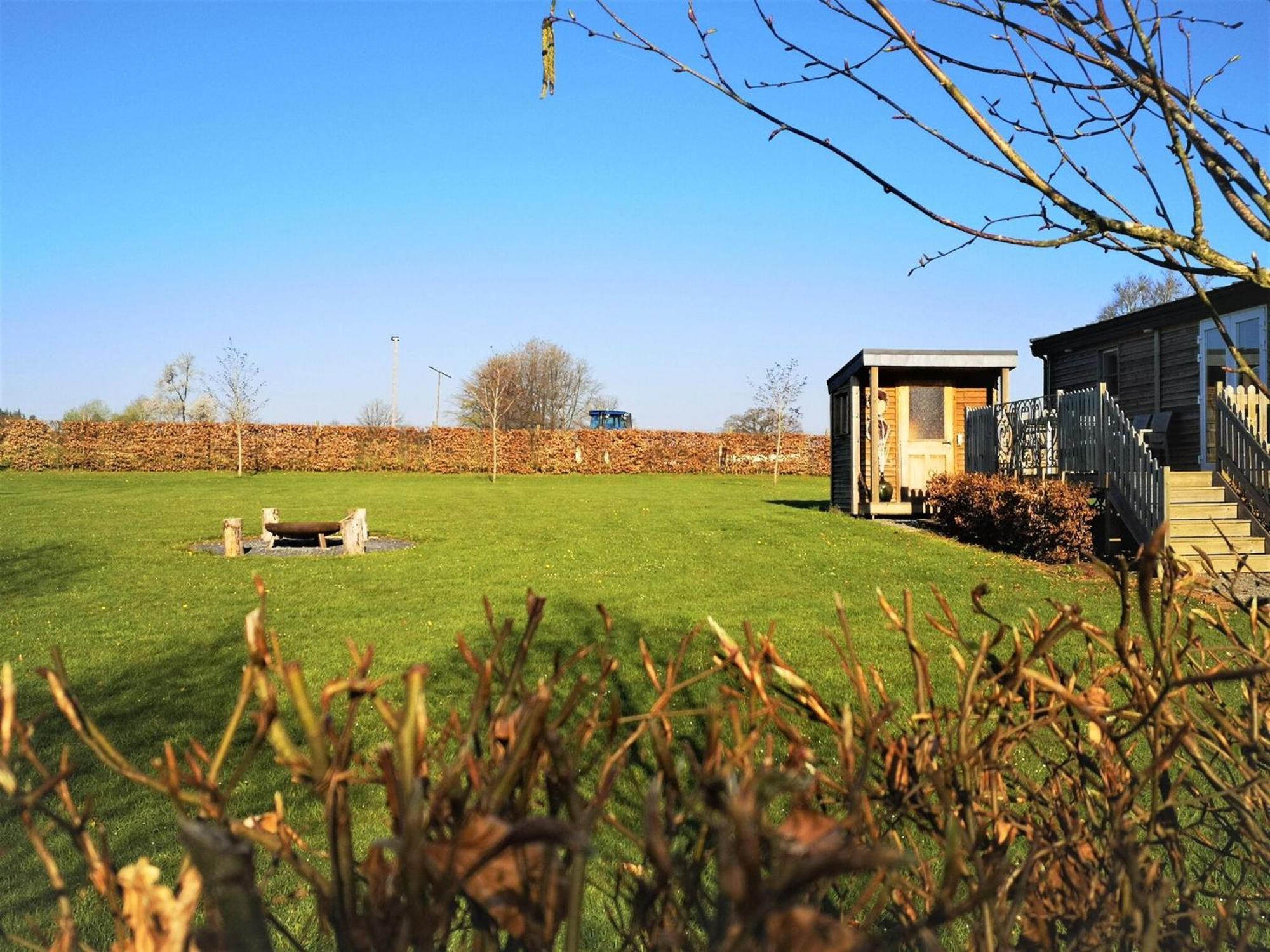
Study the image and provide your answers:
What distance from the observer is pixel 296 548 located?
1441 centimetres

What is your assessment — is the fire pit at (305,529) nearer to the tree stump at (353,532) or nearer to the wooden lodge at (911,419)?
the tree stump at (353,532)

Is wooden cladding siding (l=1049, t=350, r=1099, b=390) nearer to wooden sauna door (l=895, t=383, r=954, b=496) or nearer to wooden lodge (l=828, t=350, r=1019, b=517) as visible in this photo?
wooden lodge (l=828, t=350, r=1019, b=517)

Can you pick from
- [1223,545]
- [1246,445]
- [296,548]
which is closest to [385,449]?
[296,548]

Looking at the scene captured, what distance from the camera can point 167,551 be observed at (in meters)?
13.3

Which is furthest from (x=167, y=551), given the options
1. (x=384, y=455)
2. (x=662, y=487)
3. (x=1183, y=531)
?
(x=384, y=455)

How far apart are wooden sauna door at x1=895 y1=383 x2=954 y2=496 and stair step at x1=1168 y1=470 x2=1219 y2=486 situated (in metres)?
7.50

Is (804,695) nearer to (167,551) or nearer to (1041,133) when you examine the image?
(1041,133)

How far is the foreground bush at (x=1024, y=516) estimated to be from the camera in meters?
12.4

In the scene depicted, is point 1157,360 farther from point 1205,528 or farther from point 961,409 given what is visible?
point 1205,528

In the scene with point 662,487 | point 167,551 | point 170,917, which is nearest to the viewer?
point 170,917

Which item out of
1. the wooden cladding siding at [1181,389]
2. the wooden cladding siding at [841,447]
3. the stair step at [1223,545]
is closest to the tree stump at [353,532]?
the wooden cladding siding at [841,447]

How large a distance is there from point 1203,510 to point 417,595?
9.86 metres

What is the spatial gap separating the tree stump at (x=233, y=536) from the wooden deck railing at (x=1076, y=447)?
1175cm

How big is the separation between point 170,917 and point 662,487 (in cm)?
3164
